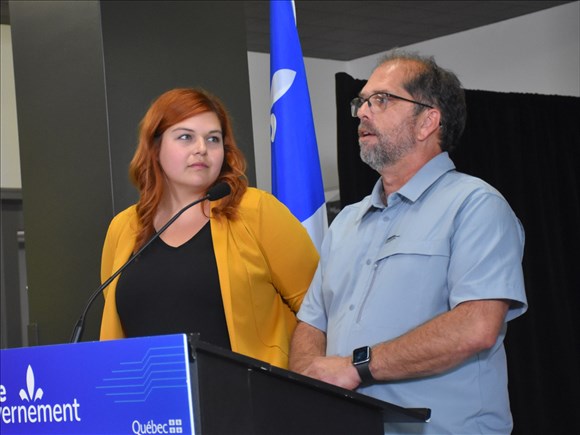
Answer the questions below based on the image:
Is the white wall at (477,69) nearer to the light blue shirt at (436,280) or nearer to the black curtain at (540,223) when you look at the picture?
the black curtain at (540,223)

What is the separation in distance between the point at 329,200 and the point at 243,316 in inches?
223

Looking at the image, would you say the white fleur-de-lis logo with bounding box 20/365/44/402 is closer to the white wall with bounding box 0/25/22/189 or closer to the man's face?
the man's face

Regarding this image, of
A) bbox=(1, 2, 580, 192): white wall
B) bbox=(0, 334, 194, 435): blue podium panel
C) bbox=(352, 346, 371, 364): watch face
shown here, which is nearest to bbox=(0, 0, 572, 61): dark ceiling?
bbox=(1, 2, 580, 192): white wall

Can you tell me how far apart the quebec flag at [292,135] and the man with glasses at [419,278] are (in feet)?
3.42

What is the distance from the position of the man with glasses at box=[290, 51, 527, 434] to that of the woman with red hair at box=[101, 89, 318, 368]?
155 millimetres

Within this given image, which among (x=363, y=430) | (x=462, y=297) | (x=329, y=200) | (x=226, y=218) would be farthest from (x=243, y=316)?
(x=329, y=200)

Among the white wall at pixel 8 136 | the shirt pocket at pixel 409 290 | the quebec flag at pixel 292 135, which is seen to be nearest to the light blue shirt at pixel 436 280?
the shirt pocket at pixel 409 290

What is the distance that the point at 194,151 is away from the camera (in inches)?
92.5

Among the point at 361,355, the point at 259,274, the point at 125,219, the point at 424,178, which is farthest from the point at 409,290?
the point at 125,219

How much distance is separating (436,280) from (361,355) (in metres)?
0.22

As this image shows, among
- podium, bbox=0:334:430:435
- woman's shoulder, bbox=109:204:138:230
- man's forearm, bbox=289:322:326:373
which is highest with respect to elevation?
woman's shoulder, bbox=109:204:138:230

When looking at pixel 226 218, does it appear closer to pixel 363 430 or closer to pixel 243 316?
pixel 243 316

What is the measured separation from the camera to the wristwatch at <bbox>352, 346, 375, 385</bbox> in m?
1.84

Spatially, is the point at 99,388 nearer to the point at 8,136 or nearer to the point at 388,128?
the point at 388,128
